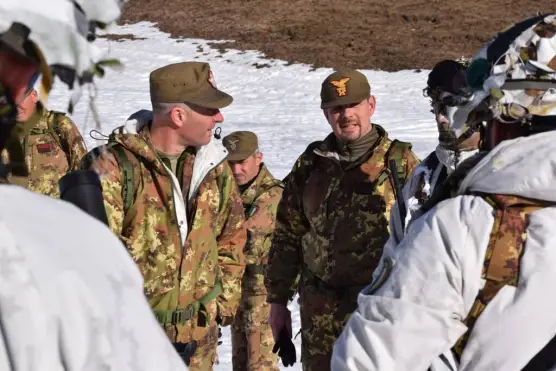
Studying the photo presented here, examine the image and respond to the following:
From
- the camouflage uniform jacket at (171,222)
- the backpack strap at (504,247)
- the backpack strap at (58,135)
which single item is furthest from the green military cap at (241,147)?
the backpack strap at (504,247)

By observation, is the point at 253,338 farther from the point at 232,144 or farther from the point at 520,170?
the point at 520,170

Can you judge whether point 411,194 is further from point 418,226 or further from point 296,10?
point 296,10

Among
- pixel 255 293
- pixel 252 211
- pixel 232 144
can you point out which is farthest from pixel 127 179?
pixel 232 144

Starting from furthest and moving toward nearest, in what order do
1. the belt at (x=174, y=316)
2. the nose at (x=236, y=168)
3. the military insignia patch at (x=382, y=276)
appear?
1. the nose at (x=236, y=168)
2. the belt at (x=174, y=316)
3. the military insignia patch at (x=382, y=276)

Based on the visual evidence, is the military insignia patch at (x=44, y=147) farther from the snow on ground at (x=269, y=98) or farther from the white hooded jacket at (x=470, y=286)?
the snow on ground at (x=269, y=98)

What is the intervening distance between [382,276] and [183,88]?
8.08 feet

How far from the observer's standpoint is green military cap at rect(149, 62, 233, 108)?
15.8 ft

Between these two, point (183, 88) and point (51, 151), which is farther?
point (51, 151)

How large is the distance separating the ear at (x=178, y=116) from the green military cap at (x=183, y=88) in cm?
5

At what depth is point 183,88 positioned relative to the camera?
485 cm

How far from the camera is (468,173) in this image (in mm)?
2574

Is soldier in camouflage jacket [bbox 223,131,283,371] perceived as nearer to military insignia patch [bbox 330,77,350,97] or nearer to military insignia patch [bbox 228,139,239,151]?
military insignia patch [bbox 228,139,239,151]

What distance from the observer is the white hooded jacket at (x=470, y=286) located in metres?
2.42

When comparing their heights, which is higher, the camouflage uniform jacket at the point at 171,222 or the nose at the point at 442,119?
the nose at the point at 442,119
